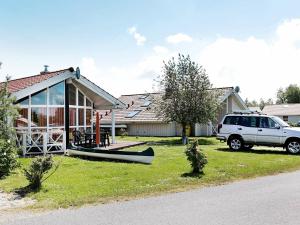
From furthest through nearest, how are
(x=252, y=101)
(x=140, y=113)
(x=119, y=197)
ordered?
(x=252, y=101)
(x=140, y=113)
(x=119, y=197)

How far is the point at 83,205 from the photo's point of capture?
859 centimetres

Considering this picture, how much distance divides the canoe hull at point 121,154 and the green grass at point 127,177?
329mm

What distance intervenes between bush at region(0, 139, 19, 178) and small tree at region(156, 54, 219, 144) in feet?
48.9

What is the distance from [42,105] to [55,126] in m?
1.30

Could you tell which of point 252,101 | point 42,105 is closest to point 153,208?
point 42,105

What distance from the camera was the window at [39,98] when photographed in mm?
18014

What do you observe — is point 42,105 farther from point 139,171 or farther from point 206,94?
point 206,94

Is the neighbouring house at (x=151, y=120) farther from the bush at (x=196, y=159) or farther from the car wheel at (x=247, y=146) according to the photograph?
the bush at (x=196, y=159)

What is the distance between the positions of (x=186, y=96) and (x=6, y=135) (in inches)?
590

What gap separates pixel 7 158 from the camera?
1239 centimetres

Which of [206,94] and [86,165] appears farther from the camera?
[206,94]

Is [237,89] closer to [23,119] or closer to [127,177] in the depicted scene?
[23,119]

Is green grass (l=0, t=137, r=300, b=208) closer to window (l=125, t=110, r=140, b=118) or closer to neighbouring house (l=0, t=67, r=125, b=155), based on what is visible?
neighbouring house (l=0, t=67, r=125, b=155)

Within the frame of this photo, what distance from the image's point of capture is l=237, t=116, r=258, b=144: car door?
20.5 metres
